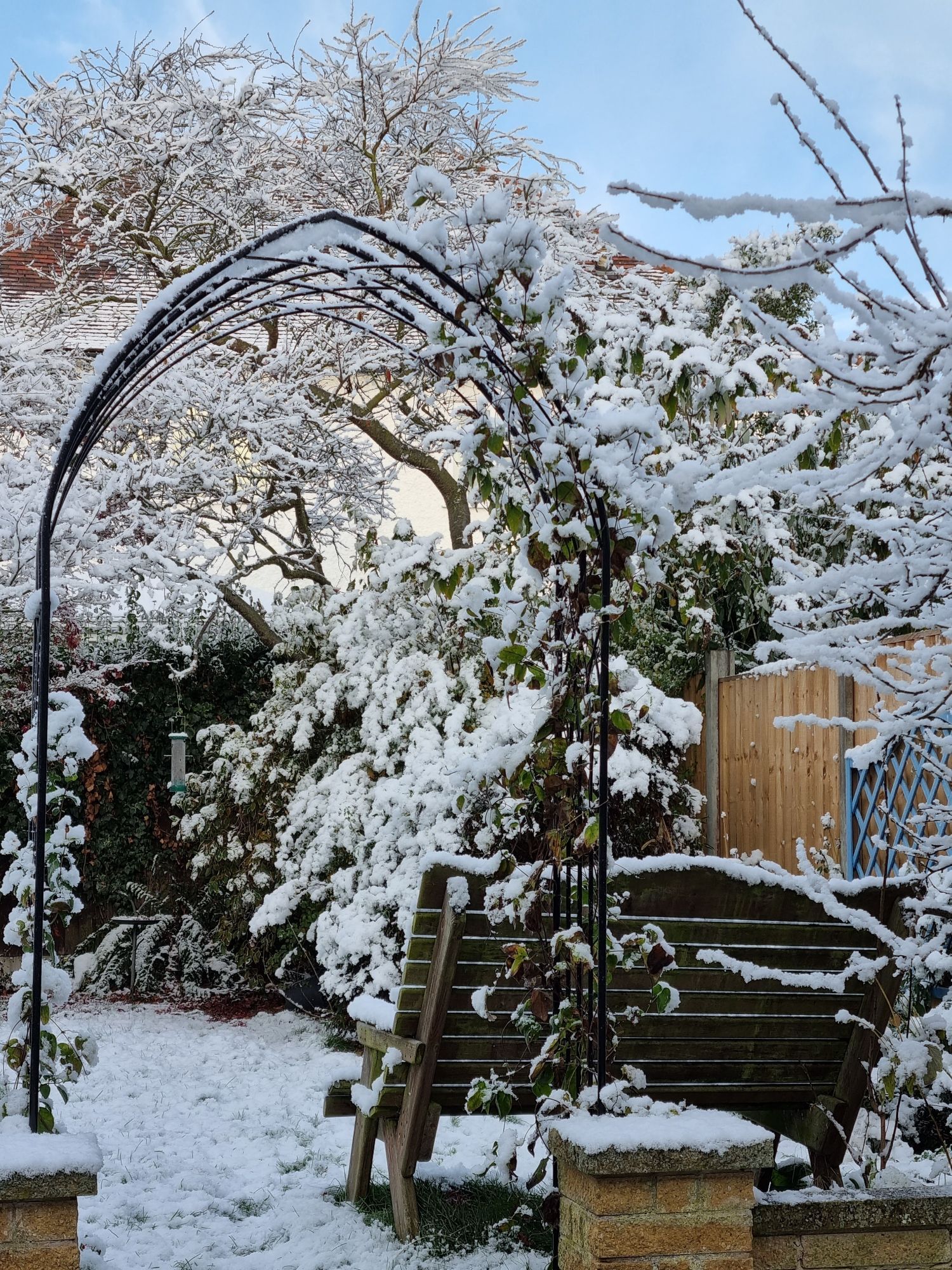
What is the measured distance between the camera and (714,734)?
24.5ft

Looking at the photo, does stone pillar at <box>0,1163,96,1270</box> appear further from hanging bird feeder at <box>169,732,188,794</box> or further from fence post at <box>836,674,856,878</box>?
hanging bird feeder at <box>169,732,188,794</box>

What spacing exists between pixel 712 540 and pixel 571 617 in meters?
3.33

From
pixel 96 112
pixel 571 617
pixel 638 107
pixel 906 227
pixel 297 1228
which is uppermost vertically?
pixel 96 112

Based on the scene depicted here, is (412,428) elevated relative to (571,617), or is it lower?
elevated

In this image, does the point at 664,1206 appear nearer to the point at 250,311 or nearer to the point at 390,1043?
the point at 390,1043

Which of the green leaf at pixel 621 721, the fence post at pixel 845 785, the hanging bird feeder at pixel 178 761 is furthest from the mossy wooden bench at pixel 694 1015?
the hanging bird feeder at pixel 178 761

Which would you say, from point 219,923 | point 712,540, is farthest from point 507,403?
point 219,923

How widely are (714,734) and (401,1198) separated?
4544mm

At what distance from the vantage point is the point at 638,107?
3664 mm

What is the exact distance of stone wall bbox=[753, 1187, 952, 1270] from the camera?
230cm

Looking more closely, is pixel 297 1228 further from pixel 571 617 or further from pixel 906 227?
pixel 906 227

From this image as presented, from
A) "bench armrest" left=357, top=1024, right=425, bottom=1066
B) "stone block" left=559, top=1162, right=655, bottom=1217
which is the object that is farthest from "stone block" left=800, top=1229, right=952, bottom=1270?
"bench armrest" left=357, top=1024, right=425, bottom=1066

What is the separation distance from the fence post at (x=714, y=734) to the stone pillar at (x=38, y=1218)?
557 cm

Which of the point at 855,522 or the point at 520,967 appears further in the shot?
the point at 520,967
